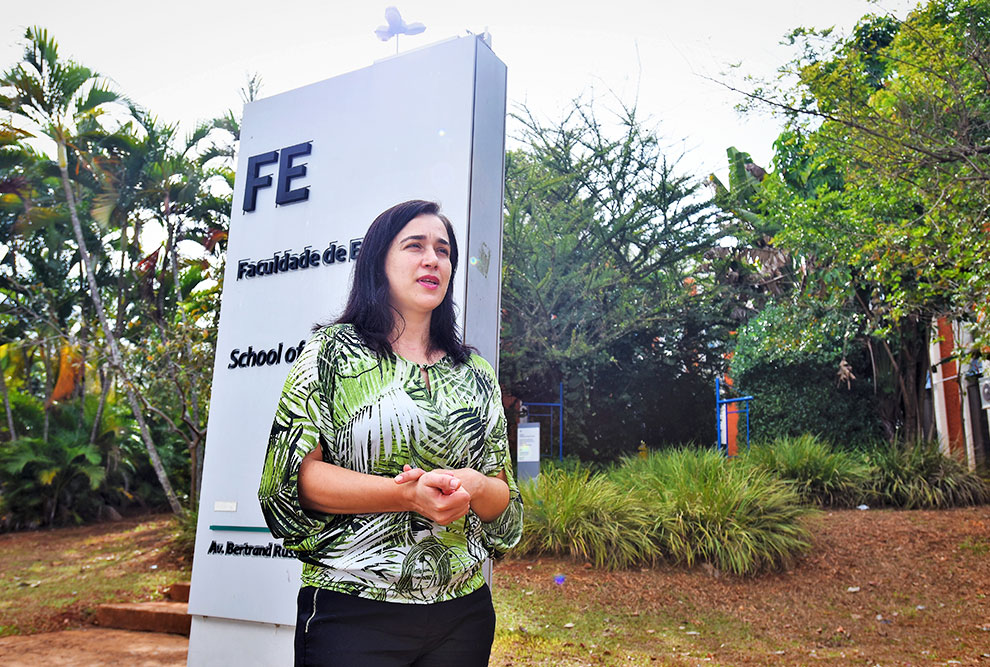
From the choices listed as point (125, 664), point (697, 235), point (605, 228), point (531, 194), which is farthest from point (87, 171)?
point (697, 235)

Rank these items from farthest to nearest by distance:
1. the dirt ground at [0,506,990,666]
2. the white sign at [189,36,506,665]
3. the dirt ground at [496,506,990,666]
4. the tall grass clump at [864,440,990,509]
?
the tall grass clump at [864,440,990,509]
the dirt ground at [496,506,990,666]
the dirt ground at [0,506,990,666]
the white sign at [189,36,506,665]

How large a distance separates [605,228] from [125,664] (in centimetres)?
1051

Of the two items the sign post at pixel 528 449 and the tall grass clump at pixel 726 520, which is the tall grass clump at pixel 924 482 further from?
the sign post at pixel 528 449

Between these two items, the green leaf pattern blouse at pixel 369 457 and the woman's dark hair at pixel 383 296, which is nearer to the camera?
the green leaf pattern blouse at pixel 369 457

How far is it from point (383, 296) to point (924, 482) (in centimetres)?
958

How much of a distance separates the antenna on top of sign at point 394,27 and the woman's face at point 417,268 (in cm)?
226

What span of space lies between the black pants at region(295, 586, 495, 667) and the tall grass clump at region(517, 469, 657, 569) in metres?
6.00

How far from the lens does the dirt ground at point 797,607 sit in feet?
17.2

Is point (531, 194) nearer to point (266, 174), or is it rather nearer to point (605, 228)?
point (605, 228)

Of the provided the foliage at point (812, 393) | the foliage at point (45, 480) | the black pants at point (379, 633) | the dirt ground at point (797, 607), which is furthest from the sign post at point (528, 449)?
the foliage at point (45, 480)

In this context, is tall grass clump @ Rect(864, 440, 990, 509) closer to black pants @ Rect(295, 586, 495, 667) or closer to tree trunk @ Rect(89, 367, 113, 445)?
black pants @ Rect(295, 586, 495, 667)

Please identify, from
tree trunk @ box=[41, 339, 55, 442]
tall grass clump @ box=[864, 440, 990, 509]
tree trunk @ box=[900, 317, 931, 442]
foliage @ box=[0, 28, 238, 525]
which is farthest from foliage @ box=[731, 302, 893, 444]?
tree trunk @ box=[41, 339, 55, 442]

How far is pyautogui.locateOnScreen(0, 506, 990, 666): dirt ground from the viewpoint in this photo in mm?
5250

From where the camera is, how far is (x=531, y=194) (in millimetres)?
13008
